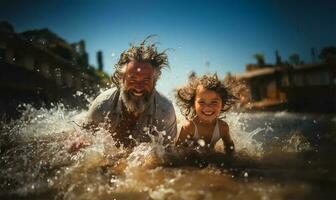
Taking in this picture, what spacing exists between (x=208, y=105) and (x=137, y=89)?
1.08 metres

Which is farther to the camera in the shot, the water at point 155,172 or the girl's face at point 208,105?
the girl's face at point 208,105

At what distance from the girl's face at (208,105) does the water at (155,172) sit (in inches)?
30.0

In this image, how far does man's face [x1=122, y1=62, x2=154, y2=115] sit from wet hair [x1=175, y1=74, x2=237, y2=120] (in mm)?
901

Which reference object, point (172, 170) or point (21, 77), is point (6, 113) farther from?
point (172, 170)

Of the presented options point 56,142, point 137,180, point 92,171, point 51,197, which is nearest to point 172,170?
point 137,180

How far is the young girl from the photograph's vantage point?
16.4ft

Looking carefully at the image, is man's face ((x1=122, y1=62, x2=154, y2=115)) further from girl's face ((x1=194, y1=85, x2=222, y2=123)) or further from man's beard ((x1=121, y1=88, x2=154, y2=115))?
girl's face ((x1=194, y1=85, x2=222, y2=123))

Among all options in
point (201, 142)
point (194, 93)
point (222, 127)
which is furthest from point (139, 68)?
point (222, 127)

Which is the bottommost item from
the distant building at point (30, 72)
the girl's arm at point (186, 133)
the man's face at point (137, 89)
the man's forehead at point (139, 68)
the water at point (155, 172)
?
the water at point (155, 172)

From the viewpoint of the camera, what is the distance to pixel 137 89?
15.6 feet

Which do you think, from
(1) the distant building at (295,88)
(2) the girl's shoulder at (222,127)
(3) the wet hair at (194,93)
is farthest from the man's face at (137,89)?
(1) the distant building at (295,88)

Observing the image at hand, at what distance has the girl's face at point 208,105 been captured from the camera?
4.99 m

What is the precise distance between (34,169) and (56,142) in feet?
4.33

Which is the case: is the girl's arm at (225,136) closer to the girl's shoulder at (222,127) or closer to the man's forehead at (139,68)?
the girl's shoulder at (222,127)
